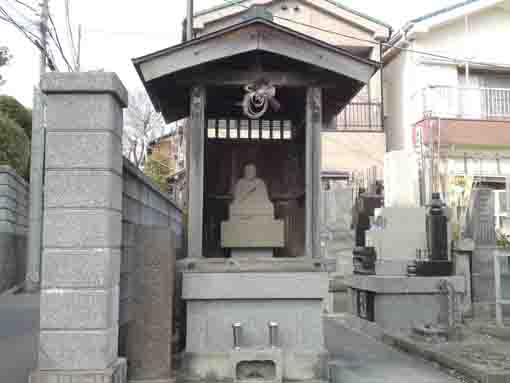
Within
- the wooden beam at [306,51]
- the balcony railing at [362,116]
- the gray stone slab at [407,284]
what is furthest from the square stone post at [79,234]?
the balcony railing at [362,116]

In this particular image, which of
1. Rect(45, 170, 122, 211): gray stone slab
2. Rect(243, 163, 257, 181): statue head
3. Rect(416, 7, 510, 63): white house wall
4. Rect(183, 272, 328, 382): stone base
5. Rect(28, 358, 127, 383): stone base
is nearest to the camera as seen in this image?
Rect(28, 358, 127, 383): stone base

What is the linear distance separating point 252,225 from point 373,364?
106 inches

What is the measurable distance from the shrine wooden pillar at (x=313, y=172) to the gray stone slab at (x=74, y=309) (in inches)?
112

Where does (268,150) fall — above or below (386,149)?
below

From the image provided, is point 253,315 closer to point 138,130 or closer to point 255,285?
point 255,285

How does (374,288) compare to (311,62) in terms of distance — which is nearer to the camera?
(311,62)

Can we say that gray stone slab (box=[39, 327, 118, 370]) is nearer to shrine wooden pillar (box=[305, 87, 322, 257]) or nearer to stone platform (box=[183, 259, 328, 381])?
stone platform (box=[183, 259, 328, 381])

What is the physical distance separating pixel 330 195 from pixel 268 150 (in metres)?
7.40

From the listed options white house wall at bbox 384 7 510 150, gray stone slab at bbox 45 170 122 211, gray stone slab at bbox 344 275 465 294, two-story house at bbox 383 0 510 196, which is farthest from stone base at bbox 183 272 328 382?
white house wall at bbox 384 7 510 150

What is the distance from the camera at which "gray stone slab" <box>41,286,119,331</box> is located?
527 centimetres

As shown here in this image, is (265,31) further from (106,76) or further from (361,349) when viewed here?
(361,349)

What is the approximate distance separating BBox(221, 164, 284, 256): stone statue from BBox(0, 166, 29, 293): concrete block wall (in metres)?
9.44

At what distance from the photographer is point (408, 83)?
70.5ft

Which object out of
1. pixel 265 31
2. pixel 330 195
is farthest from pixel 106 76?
pixel 330 195
